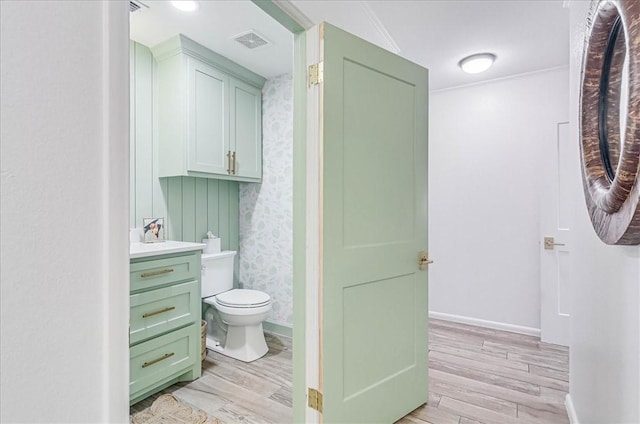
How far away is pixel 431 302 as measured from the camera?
3.67 meters

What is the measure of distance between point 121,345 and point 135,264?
128 centimetres

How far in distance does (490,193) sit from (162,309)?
3.02 metres

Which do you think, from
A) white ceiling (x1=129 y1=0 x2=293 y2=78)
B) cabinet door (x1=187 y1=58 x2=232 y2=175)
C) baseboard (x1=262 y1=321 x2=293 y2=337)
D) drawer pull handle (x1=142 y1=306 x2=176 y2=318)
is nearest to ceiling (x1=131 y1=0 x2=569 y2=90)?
white ceiling (x1=129 y1=0 x2=293 y2=78)

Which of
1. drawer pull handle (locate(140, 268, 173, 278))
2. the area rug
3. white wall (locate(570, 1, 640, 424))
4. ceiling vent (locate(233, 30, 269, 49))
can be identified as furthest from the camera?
ceiling vent (locate(233, 30, 269, 49))

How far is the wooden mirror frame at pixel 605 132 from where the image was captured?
0.79 m

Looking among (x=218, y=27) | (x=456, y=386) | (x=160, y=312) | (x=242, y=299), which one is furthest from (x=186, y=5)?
(x=456, y=386)

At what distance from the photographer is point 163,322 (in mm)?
2100

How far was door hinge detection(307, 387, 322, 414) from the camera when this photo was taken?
1.55 m

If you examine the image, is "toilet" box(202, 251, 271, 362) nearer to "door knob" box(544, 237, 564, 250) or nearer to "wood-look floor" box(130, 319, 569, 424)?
"wood-look floor" box(130, 319, 569, 424)

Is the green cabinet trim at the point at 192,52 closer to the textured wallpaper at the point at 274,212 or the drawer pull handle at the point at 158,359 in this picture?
the textured wallpaper at the point at 274,212

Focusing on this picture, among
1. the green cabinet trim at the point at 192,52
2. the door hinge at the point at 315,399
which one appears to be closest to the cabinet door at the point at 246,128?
the green cabinet trim at the point at 192,52

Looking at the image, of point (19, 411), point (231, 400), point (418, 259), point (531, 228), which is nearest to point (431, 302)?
point (531, 228)

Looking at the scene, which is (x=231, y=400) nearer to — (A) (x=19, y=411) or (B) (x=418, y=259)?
(B) (x=418, y=259)

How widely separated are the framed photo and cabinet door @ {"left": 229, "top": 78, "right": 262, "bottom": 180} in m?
0.75
